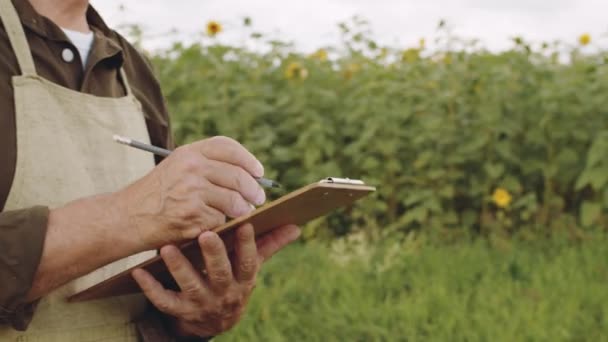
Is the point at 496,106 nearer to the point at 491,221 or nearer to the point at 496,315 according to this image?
the point at 491,221

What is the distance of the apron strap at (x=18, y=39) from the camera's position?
4.54ft

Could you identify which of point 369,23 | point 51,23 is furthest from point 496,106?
point 51,23

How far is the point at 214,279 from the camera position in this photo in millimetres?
1360

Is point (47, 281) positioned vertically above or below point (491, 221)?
above

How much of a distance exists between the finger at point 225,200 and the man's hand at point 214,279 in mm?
43

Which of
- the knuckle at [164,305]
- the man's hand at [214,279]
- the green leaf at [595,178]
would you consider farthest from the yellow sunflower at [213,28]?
the knuckle at [164,305]

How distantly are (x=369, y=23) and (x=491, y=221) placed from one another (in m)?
1.20

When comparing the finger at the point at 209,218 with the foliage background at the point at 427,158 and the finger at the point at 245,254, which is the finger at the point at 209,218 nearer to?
the finger at the point at 245,254

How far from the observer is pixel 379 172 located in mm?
4168

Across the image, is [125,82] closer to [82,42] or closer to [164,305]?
[82,42]

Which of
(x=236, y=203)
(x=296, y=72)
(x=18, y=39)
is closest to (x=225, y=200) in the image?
(x=236, y=203)

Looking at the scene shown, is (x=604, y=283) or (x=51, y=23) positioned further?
(x=604, y=283)

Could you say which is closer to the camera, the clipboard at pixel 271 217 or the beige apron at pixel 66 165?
the clipboard at pixel 271 217

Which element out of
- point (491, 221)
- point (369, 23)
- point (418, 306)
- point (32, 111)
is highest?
point (32, 111)
